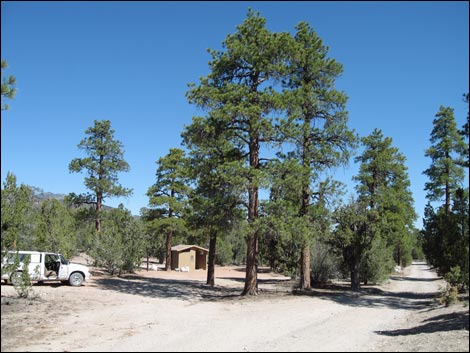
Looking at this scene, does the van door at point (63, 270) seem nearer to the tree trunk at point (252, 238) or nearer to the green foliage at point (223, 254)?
the tree trunk at point (252, 238)

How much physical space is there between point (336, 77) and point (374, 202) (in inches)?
480

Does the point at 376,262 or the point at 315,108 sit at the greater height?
the point at 315,108

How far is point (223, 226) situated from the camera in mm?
22188

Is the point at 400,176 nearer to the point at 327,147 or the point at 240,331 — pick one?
the point at 327,147

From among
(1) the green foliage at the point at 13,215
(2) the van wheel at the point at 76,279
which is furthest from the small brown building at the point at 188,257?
(2) the van wheel at the point at 76,279

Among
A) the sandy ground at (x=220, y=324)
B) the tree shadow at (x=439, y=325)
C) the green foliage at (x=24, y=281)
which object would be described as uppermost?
the green foliage at (x=24, y=281)

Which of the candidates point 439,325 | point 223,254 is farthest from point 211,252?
point 223,254

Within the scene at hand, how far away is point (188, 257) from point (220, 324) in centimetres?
3748

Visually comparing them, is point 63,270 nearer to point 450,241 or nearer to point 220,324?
point 220,324

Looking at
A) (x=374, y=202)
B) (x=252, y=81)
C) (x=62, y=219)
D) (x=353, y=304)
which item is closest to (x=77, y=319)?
(x=353, y=304)

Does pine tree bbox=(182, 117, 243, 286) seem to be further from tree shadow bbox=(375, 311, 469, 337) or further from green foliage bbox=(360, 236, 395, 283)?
green foliage bbox=(360, 236, 395, 283)

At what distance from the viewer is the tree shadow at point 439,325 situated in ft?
37.5

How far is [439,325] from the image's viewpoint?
1222cm

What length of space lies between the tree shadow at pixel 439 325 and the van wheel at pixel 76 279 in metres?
16.7
